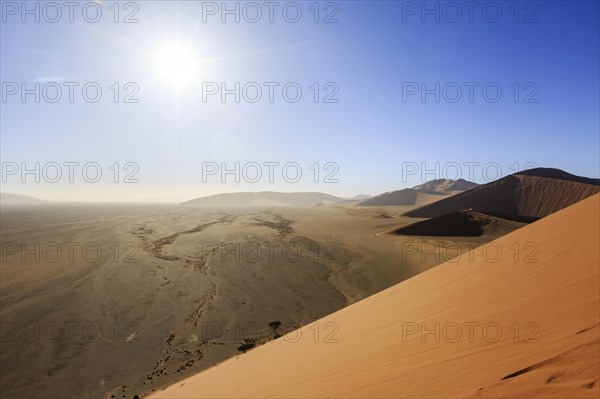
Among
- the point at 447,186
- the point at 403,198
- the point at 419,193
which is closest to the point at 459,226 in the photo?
the point at 403,198

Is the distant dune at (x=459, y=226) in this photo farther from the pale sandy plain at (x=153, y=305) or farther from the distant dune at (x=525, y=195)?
the distant dune at (x=525, y=195)

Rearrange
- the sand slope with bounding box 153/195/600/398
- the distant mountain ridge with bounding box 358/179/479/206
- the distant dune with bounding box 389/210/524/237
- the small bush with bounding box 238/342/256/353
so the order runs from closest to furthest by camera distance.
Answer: the sand slope with bounding box 153/195/600/398 → the small bush with bounding box 238/342/256/353 → the distant dune with bounding box 389/210/524/237 → the distant mountain ridge with bounding box 358/179/479/206

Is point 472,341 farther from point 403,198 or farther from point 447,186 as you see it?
point 447,186

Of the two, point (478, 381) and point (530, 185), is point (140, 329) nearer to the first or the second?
point (478, 381)

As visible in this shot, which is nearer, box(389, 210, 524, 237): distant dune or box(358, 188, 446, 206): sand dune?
box(389, 210, 524, 237): distant dune

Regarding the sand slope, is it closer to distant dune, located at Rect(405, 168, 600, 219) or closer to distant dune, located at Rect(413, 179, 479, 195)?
distant dune, located at Rect(405, 168, 600, 219)

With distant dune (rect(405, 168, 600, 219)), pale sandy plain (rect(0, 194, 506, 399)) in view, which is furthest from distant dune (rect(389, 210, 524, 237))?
distant dune (rect(405, 168, 600, 219))

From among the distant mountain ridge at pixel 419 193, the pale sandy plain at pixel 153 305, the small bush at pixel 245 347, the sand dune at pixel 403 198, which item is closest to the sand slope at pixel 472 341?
the small bush at pixel 245 347

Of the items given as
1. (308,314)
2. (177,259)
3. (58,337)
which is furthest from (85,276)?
(308,314)
